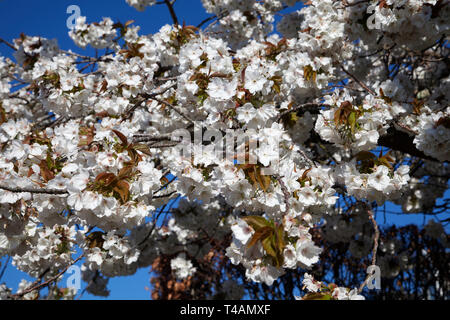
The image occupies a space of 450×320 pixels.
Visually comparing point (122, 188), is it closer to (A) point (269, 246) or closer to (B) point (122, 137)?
(B) point (122, 137)

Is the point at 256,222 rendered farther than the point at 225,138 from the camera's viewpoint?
No

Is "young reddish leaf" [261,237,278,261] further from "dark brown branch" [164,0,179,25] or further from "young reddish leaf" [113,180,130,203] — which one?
"dark brown branch" [164,0,179,25]

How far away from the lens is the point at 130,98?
2.57m

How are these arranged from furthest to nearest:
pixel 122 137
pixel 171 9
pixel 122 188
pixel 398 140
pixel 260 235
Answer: pixel 171 9, pixel 398 140, pixel 122 137, pixel 122 188, pixel 260 235

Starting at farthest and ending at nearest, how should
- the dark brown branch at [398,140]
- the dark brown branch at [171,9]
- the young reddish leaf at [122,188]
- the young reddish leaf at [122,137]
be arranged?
the dark brown branch at [171,9], the dark brown branch at [398,140], the young reddish leaf at [122,137], the young reddish leaf at [122,188]

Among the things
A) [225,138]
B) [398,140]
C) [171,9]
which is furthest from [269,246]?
[171,9]

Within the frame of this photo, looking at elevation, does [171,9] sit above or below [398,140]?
above

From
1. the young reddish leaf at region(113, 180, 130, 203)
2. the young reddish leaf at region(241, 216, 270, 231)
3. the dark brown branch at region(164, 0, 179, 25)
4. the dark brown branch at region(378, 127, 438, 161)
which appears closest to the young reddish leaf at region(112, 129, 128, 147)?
→ the young reddish leaf at region(113, 180, 130, 203)

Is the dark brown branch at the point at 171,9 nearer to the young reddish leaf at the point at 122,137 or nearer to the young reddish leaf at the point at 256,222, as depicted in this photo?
the young reddish leaf at the point at 122,137

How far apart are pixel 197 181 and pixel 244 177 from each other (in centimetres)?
25

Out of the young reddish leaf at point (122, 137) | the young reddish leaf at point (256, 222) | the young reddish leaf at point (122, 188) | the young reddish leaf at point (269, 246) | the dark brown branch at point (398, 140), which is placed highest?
the dark brown branch at point (398, 140)

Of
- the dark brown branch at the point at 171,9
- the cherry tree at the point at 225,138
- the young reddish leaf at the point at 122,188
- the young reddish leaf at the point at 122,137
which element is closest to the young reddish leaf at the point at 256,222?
the cherry tree at the point at 225,138
